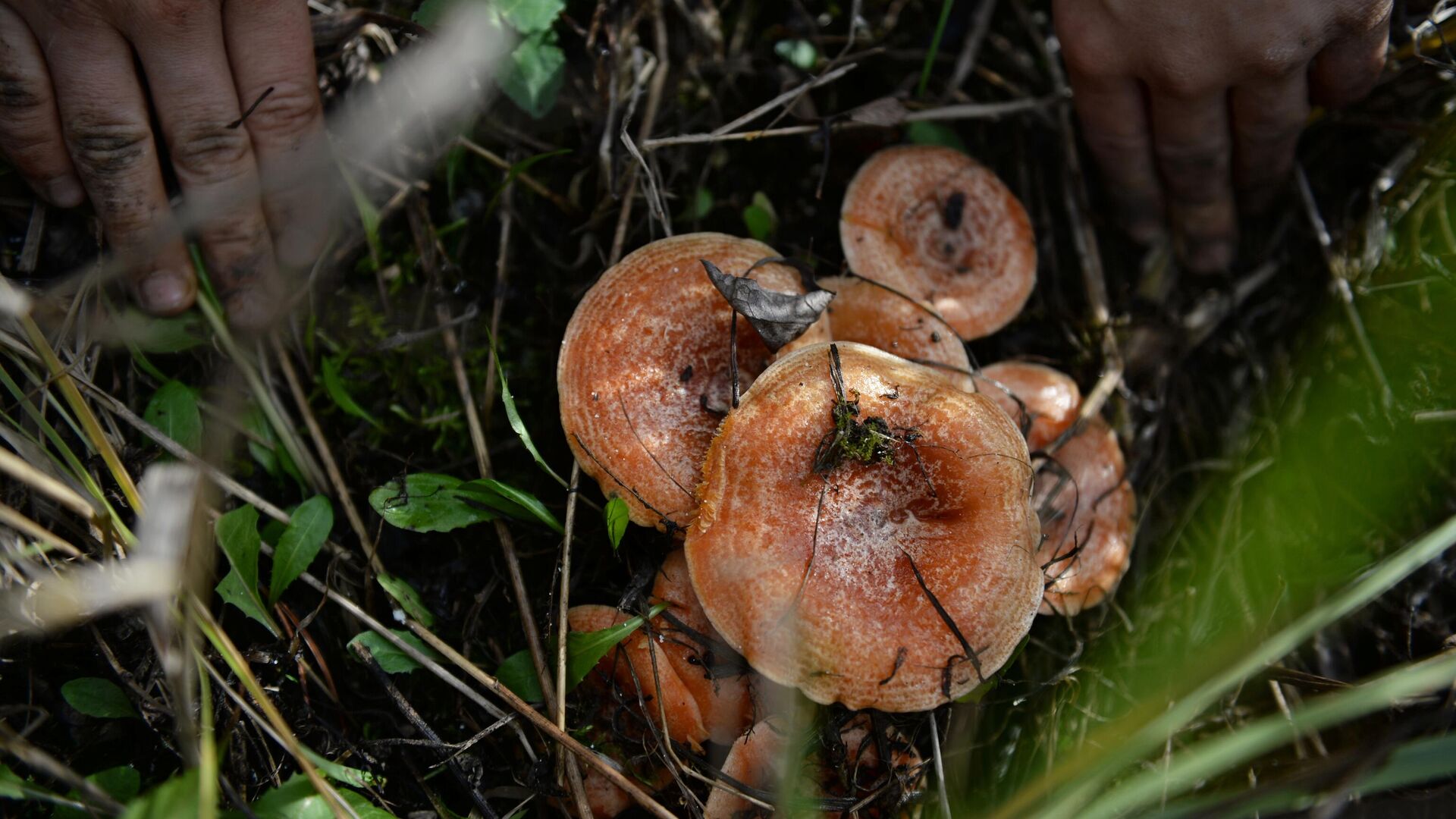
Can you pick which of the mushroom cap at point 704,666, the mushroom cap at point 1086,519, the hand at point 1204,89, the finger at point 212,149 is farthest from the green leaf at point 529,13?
the mushroom cap at point 1086,519

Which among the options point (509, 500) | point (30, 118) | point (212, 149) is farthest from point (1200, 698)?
point (30, 118)

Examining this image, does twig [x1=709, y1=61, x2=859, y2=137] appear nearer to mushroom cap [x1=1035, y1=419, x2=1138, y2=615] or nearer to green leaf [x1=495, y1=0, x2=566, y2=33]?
green leaf [x1=495, y1=0, x2=566, y2=33]

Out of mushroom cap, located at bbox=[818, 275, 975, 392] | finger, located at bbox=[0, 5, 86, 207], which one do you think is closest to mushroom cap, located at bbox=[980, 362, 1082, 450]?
mushroom cap, located at bbox=[818, 275, 975, 392]

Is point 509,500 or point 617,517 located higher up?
point 617,517

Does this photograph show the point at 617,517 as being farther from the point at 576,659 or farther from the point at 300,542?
the point at 300,542

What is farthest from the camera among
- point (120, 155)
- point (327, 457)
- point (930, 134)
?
point (930, 134)
